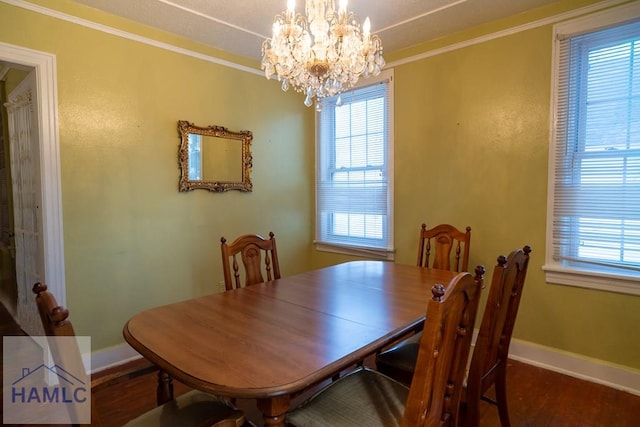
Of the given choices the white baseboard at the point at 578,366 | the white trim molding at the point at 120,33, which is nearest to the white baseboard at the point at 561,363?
the white baseboard at the point at 578,366

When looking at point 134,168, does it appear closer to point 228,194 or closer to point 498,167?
point 228,194

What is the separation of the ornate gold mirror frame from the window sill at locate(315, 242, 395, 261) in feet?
3.51

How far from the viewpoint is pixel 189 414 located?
1.28 meters

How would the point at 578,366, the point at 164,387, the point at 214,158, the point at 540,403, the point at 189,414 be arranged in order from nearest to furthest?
the point at 189,414 → the point at 164,387 → the point at 540,403 → the point at 578,366 → the point at 214,158

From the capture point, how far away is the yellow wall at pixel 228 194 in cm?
239

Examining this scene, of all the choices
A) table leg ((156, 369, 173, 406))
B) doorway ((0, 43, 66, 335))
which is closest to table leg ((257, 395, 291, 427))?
table leg ((156, 369, 173, 406))

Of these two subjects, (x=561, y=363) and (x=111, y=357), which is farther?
(x=111, y=357)

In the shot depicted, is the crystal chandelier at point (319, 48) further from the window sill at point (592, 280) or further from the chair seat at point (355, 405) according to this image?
the window sill at point (592, 280)

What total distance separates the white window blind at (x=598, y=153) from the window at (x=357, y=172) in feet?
4.40

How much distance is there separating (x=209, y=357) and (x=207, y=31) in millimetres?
2602

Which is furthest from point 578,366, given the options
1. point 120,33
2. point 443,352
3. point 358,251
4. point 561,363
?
point 120,33

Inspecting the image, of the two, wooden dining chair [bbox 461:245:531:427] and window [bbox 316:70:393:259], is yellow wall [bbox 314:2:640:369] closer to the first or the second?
window [bbox 316:70:393:259]

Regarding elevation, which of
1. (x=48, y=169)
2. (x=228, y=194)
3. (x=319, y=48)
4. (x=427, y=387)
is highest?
(x=319, y=48)

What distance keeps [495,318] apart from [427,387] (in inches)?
21.5
